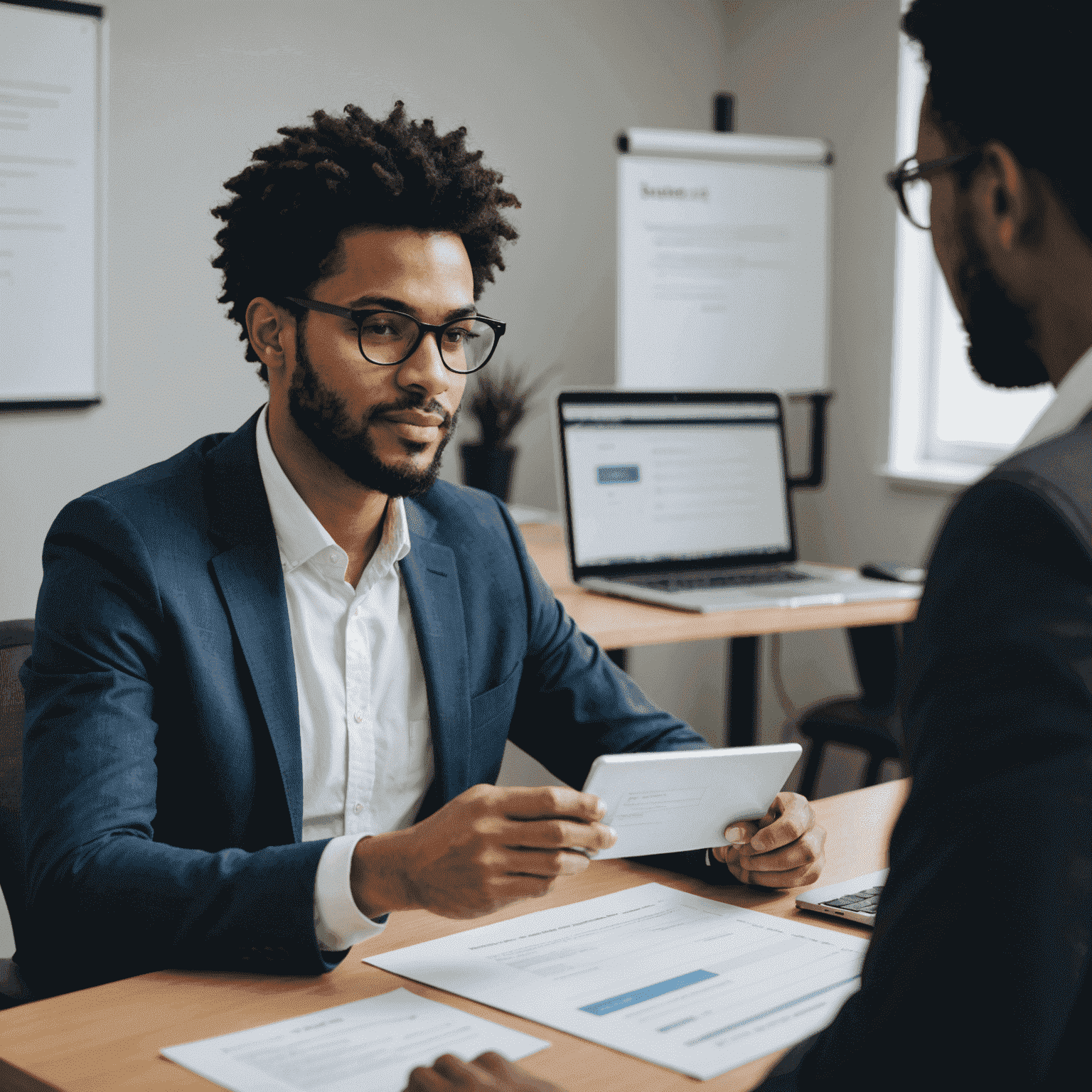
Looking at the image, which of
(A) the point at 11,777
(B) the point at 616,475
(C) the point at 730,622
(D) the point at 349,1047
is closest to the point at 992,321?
(D) the point at 349,1047

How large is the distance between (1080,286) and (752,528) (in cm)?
Result: 220

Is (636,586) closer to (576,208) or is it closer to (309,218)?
(309,218)

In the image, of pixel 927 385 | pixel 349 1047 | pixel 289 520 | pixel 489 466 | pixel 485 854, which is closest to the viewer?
pixel 349 1047

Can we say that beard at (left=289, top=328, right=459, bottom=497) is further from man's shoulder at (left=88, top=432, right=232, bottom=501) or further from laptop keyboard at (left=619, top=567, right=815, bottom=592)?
laptop keyboard at (left=619, top=567, right=815, bottom=592)

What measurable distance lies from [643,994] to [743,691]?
1.92 m

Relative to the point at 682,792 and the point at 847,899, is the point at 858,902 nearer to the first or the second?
the point at 847,899

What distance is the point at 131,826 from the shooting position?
113 centimetres

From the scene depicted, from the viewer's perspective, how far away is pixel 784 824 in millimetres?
1227

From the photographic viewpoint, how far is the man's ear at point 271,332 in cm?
151

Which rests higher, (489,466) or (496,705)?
(489,466)

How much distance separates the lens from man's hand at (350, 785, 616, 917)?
101cm

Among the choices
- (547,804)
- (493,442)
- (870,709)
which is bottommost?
(870,709)

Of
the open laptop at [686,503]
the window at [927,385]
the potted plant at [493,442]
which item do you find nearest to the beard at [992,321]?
the open laptop at [686,503]

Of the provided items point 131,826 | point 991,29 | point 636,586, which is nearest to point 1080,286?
point 991,29
